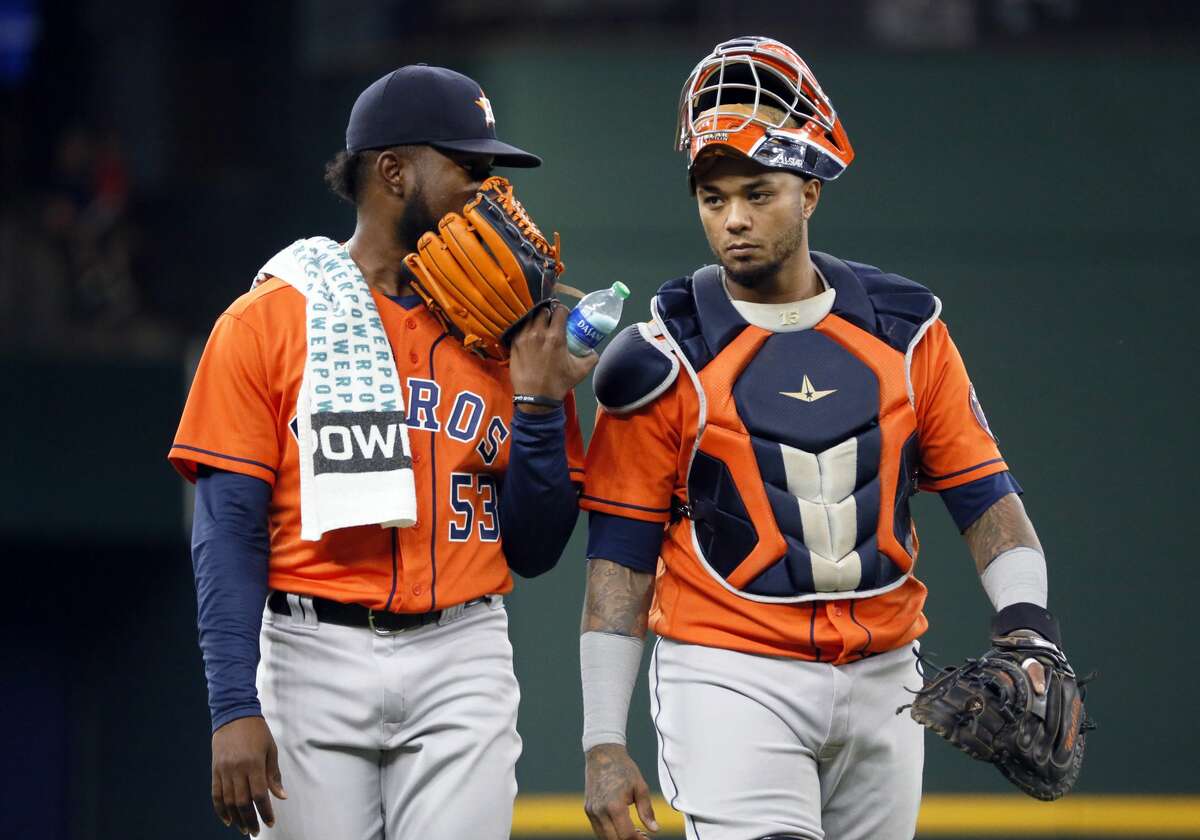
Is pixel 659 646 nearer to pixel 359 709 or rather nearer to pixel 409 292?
pixel 359 709

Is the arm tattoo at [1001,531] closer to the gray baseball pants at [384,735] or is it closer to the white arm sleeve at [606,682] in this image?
the white arm sleeve at [606,682]

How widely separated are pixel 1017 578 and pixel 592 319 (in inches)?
41.2

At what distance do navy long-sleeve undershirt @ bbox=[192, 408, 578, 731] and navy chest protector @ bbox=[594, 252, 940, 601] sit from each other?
0.24 metres

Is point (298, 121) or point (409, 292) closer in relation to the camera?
point (409, 292)

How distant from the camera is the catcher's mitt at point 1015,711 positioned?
3.50 m

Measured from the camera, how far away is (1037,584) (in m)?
3.86

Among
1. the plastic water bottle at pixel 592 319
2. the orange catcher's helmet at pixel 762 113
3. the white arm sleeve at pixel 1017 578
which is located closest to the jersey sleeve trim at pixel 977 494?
the white arm sleeve at pixel 1017 578

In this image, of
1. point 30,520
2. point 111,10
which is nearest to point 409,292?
point 30,520

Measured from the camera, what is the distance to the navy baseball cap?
3.94m

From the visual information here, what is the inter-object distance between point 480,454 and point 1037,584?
47.4 inches

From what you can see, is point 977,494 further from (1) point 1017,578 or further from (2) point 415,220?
(2) point 415,220

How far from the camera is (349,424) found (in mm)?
3770

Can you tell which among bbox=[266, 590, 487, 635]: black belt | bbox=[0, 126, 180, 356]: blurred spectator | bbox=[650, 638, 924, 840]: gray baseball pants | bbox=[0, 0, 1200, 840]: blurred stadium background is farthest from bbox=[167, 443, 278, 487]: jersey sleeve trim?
bbox=[0, 126, 180, 356]: blurred spectator

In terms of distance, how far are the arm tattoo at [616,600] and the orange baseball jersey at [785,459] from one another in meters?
0.06
